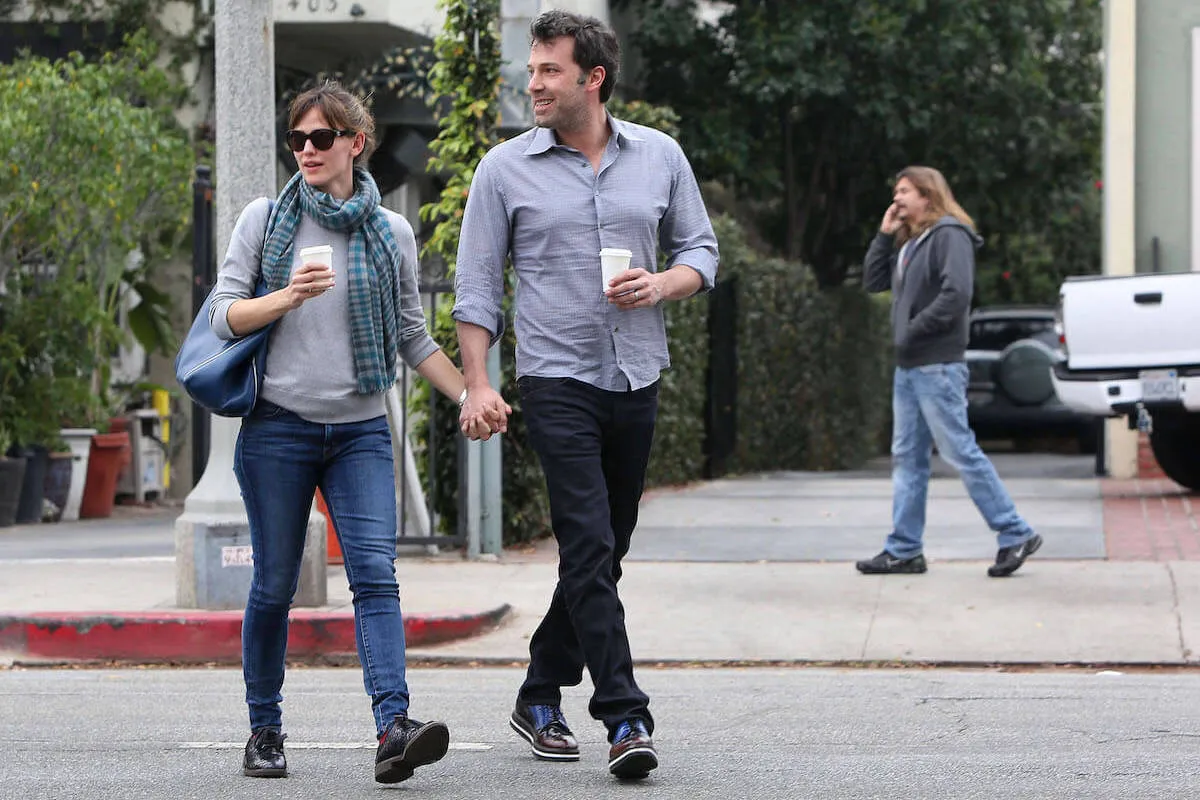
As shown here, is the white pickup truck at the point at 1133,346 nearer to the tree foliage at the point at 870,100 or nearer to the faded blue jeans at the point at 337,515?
the faded blue jeans at the point at 337,515

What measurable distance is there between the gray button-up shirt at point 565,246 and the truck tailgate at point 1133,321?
7.07 metres

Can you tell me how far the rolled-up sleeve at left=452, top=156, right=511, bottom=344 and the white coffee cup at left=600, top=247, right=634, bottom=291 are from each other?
36cm

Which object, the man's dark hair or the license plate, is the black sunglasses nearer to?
the man's dark hair

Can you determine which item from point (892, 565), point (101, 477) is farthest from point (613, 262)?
point (101, 477)

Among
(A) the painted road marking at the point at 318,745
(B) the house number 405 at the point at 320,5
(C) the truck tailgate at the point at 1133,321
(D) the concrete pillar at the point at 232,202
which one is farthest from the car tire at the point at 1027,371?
(A) the painted road marking at the point at 318,745

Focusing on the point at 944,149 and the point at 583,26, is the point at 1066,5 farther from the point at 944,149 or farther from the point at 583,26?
the point at 583,26

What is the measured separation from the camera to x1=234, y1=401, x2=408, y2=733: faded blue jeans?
16.2ft

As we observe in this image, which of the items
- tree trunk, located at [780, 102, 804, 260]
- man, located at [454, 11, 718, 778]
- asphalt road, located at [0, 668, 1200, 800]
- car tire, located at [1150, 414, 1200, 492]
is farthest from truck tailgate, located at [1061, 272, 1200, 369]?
tree trunk, located at [780, 102, 804, 260]

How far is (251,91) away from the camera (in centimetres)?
809

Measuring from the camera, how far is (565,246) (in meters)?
5.09

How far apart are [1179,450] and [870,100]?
32.6ft

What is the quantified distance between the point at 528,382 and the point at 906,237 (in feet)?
Result: 14.8

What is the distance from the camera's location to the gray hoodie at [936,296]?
8.93 m

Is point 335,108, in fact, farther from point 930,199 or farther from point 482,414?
point 930,199
